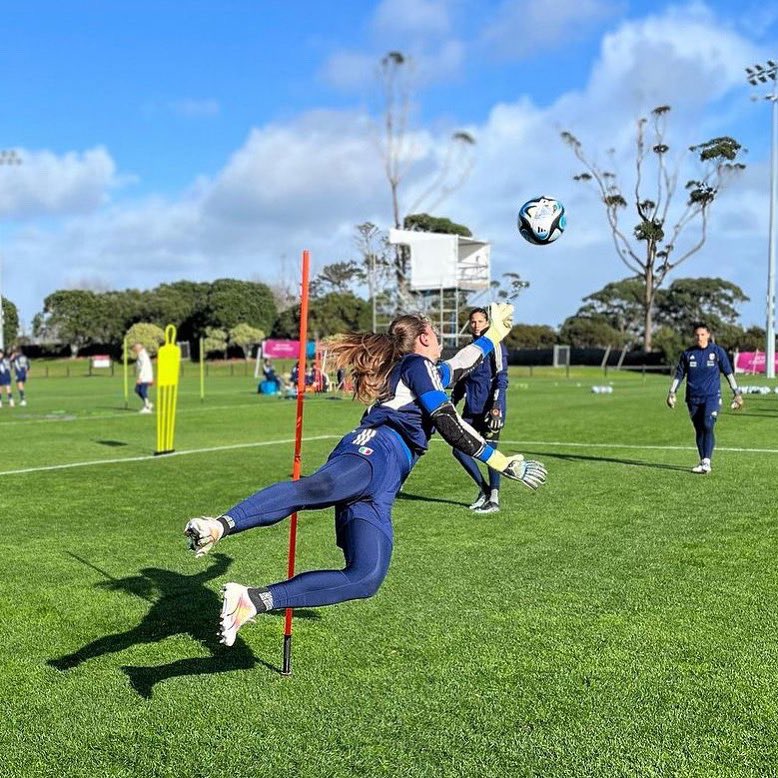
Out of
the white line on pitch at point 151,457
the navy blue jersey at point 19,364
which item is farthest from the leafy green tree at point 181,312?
the white line on pitch at point 151,457

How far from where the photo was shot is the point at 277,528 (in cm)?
925

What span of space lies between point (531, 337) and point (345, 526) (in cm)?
8450

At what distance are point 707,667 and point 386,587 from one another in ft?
8.49

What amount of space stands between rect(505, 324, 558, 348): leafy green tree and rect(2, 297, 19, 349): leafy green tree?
56.0 metres

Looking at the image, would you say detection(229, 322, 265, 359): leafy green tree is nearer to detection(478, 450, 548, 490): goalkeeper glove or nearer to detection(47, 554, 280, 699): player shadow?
detection(47, 554, 280, 699): player shadow

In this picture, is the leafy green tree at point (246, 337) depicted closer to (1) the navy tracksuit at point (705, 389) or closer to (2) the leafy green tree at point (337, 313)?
(2) the leafy green tree at point (337, 313)

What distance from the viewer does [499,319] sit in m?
5.71

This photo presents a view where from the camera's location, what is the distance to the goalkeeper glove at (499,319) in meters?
5.63

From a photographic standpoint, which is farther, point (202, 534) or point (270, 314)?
point (270, 314)

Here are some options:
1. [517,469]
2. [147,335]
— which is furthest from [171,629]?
[147,335]

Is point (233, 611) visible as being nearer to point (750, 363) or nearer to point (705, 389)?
point (705, 389)

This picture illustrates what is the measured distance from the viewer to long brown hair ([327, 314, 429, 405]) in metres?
5.17

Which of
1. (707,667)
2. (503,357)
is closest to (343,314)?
(503,357)

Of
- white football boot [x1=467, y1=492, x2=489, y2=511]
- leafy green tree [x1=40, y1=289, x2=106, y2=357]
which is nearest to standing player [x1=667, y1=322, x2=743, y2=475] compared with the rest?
white football boot [x1=467, y1=492, x2=489, y2=511]
